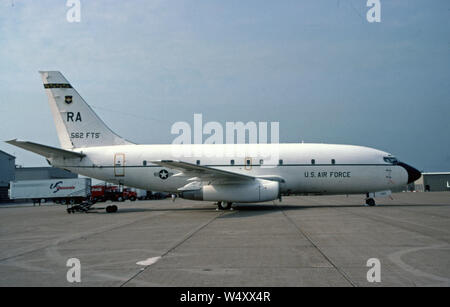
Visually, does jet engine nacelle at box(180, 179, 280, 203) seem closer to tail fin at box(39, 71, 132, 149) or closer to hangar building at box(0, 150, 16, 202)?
tail fin at box(39, 71, 132, 149)

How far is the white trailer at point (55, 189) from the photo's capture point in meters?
32.8

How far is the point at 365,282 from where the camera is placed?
16.1 feet

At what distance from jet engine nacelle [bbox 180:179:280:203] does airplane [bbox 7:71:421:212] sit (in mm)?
1161

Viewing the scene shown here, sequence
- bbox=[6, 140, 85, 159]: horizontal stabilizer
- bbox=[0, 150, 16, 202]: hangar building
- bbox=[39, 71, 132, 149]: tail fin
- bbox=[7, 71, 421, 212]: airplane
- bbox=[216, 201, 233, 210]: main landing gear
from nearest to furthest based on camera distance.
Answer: bbox=[6, 140, 85, 159]: horizontal stabilizer < bbox=[216, 201, 233, 210]: main landing gear < bbox=[7, 71, 421, 212]: airplane < bbox=[39, 71, 132, 149]: tail fin < bbox=[0, 150, 16, 202]: hangar building

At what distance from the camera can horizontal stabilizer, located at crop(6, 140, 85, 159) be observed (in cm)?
1701

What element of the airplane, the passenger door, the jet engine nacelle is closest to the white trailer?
the airplane

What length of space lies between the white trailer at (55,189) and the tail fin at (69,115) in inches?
482

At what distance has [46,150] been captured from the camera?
61.7 feet

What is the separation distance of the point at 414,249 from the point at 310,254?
2.15 metres

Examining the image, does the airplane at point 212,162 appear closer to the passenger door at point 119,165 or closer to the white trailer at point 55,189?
the passenger door at point 119,165

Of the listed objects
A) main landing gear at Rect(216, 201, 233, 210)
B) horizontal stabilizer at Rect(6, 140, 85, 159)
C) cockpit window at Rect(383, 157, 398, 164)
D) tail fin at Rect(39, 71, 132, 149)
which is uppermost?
tail fin at Rect(39, 71, 132, 149)

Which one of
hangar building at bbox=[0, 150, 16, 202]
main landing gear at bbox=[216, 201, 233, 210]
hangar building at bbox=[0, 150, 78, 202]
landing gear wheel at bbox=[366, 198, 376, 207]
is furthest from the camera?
hangar building at bbox=[0, 150, 78, 202]
